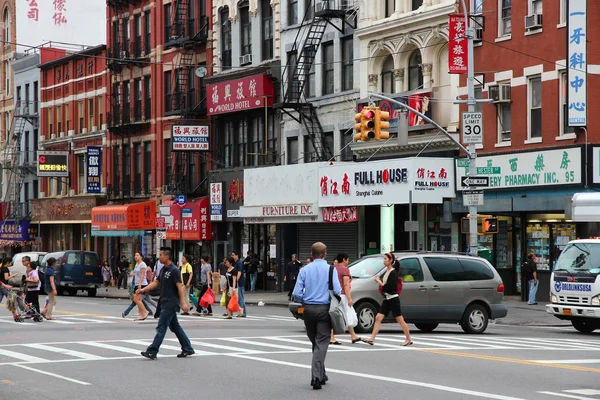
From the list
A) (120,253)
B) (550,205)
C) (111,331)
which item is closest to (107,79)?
(120,253)

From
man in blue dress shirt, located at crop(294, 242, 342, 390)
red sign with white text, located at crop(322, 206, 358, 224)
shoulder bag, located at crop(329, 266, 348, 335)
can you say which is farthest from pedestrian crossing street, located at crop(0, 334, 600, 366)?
red sign with white text, located at crop(322, 206, 358, 224)

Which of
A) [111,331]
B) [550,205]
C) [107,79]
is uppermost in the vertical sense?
[107,79]

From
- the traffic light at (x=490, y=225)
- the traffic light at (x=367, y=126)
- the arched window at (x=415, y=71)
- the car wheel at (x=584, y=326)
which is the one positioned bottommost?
the car wheel at (x=584, y=326)

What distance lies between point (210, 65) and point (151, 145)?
778 cm

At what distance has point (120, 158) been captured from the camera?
2537 inches

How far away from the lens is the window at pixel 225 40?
53938 millimetres

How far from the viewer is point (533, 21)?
36.6 m

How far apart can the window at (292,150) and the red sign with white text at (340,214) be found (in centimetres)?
562

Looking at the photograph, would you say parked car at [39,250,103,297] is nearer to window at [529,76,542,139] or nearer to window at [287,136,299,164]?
window at [287,136,299,164]

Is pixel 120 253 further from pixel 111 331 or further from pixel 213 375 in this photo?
pixel 213 375

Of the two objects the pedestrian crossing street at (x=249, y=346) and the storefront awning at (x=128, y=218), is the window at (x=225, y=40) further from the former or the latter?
the pedestrian crossing street at (x=249, y=346)

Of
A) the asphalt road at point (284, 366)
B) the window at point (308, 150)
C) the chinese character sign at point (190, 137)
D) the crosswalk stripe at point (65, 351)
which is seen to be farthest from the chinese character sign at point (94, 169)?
the crosswalk stripe at point (65, 351)

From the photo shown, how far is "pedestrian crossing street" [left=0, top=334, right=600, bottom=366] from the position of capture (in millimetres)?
19422

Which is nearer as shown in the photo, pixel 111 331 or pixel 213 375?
pixel 213 375
